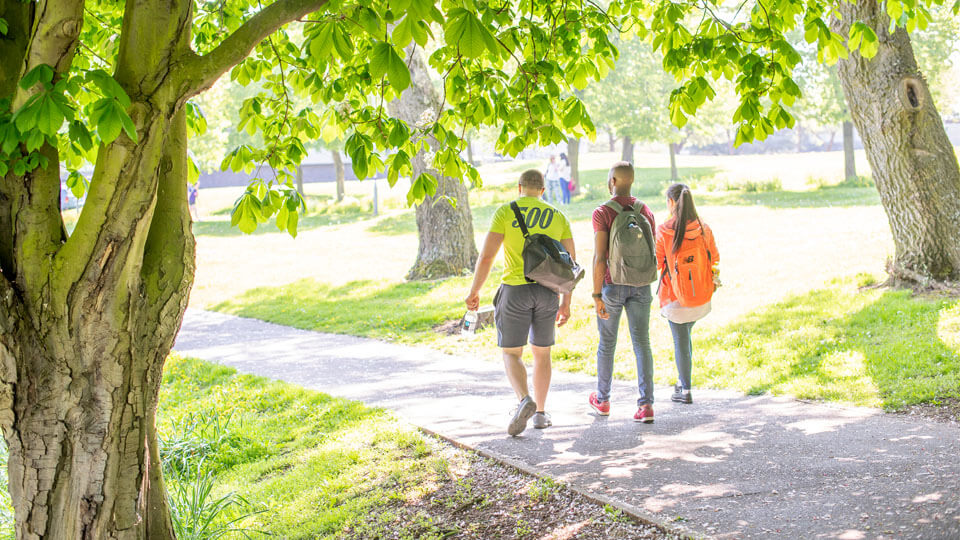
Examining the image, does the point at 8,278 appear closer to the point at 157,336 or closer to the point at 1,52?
the point at 157,336

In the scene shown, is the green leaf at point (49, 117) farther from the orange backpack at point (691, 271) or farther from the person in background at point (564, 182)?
the person in background at point (564, 182)

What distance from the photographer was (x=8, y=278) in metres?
3.80

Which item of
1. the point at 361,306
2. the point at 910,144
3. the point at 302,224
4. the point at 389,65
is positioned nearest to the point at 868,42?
the point at 389,65

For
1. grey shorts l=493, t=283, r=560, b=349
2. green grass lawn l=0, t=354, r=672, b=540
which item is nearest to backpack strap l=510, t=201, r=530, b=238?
grey shorts l=493, t=283, r=560, b=349

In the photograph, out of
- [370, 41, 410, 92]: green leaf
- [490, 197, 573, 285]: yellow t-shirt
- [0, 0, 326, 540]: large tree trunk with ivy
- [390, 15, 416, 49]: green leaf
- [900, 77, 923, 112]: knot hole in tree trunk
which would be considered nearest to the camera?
[390, 15, 416, 49]: green leaf

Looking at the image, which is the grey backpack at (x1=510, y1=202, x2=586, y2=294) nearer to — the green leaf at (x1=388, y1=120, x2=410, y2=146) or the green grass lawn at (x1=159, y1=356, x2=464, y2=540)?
the green grass lawn at (x1=159, y1=356, x2=464, y2=540)

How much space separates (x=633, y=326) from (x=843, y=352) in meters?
2.91


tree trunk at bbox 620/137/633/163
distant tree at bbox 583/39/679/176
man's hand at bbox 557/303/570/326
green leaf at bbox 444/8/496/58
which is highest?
distant tree at bbox 583/39/679/176

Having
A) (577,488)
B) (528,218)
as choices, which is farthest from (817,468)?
(528,218)

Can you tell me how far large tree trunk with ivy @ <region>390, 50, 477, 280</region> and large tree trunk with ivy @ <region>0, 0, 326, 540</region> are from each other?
35.7 ft

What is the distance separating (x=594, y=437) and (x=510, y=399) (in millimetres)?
1568

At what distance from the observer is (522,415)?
247 inches

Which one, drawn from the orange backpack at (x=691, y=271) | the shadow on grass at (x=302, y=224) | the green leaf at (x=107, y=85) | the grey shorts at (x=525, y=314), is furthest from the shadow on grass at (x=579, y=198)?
the green leaf at (x=107, y=85)

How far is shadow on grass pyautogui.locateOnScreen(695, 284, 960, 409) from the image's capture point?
23.3ft
